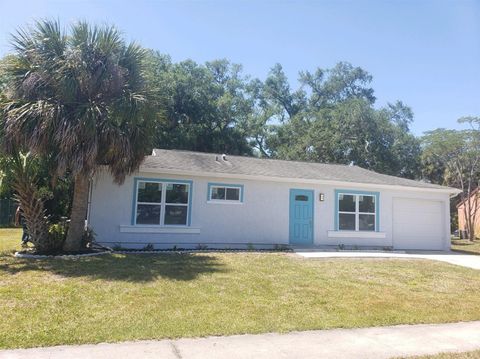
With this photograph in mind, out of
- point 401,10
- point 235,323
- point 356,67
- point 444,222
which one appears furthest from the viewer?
point 356,67

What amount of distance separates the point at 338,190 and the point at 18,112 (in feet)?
38.7

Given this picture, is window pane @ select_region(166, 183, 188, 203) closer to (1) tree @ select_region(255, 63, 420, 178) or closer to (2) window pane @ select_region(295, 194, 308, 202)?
(2) window pane @ select_region(295, 194, 308, 202)

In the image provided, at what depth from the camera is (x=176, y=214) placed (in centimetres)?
1493

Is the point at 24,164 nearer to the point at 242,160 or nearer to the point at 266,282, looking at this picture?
the point at 266,282

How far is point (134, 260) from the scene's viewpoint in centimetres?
1145

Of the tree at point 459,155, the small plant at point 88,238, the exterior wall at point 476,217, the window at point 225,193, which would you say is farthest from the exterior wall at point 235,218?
the exterior wall at point 476,217

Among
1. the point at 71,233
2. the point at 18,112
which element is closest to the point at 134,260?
the point at 71,233

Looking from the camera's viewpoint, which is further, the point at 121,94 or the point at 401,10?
the point at 121,94

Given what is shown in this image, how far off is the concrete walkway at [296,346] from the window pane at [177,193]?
32.0 feet

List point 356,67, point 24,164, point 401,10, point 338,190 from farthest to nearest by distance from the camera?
point 356,67
point 338,190
point 24,164
point 401,10

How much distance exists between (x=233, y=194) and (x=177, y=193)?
2.13m

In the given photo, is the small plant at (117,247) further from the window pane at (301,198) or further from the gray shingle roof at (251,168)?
the window pane at (301,198)

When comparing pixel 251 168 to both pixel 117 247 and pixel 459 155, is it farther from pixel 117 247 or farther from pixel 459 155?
pixel 459 155

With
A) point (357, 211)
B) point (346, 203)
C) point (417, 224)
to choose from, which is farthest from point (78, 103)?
point (417, 224)
